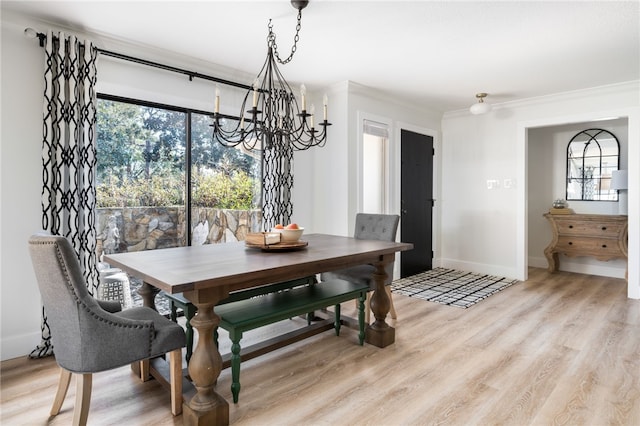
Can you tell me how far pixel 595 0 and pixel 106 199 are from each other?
12.3 ft

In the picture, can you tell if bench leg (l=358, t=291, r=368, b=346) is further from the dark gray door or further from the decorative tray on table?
the dark gray door

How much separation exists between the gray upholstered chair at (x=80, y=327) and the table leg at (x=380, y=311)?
4.96ft

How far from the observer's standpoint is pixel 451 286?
456cm

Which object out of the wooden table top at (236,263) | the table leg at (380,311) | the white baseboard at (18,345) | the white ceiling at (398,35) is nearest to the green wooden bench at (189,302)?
the wooden table top at (236,263)

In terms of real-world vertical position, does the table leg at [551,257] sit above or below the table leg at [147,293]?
below

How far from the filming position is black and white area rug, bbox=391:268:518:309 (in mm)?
4016

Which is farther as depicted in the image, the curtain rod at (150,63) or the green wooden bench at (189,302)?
the curtain rod at (150,63)

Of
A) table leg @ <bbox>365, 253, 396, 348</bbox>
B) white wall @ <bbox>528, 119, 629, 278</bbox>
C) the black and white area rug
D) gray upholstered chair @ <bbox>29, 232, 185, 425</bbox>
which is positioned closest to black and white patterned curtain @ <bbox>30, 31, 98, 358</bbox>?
gray upholstered chair @ <bbox>29, 232, 185, 425</bbox>

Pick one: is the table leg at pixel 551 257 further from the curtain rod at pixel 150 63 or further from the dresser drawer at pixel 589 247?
the curtain rod at pixel 150 63

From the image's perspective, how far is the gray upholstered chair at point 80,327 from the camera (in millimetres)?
1541

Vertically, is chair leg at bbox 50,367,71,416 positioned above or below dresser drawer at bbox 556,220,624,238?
below

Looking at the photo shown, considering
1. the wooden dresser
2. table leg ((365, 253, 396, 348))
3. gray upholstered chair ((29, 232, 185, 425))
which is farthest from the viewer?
the wooden dresser

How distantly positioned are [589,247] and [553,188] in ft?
3.45

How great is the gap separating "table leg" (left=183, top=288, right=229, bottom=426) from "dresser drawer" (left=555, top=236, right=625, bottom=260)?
16.4 feet
